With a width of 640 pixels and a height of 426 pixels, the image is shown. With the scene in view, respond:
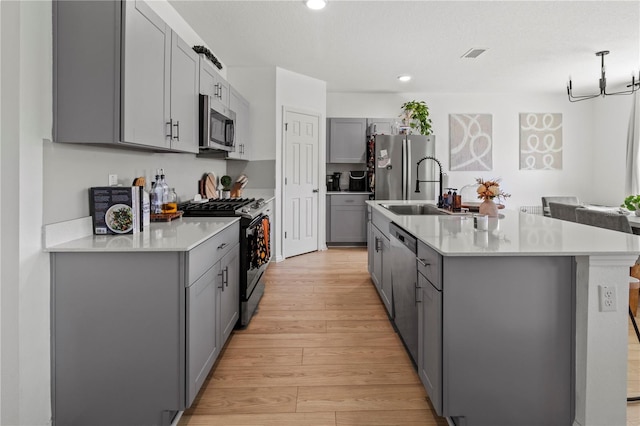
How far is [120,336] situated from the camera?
1688 mm

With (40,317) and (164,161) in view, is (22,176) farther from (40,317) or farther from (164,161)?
Answer: (164,161)

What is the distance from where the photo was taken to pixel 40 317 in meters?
1.61

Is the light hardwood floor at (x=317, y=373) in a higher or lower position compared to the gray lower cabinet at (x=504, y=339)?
lower

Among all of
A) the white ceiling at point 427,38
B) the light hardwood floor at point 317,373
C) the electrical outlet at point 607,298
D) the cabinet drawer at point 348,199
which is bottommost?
the light hardwood floor at point 317,373

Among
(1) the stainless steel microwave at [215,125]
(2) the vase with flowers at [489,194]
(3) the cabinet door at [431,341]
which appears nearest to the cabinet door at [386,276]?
(2) the vase with flowers at [489,194]

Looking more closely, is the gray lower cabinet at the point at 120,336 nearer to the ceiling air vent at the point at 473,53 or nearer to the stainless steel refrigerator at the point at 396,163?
the ceiling air vent at the point at 473,53

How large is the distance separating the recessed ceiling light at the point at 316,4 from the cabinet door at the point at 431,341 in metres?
2.51

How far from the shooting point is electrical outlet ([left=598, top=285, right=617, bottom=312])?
62.8 inches

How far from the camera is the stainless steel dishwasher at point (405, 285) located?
2.13 m

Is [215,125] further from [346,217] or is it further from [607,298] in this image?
[346,217]

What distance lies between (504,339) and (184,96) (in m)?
2.34

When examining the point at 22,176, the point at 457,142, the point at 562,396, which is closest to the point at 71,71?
the point at 22,176

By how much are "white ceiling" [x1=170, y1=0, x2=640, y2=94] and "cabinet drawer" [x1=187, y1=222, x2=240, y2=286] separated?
6.88 ft

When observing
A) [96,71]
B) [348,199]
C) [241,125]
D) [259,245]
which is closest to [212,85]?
[241,125]
